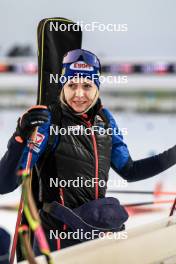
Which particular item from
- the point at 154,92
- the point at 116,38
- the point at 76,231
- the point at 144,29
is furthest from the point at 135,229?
the point at 154,92

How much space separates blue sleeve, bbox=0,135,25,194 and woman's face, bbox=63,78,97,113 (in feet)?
0.54

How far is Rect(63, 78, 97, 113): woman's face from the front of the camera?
108 centimetres

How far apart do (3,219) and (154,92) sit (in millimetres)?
8357

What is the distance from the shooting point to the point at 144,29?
4.62ft

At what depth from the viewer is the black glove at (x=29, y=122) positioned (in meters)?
0.96

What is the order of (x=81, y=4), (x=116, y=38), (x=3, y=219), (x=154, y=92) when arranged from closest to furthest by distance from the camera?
1. (x=116, y=38)
2. (x=81, y=4)
3. (x=3, y=219)
4. (x=154, y=92)

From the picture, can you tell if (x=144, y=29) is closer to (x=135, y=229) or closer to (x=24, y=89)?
(x=135, y=229)

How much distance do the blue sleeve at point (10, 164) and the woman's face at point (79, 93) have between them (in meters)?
0.16
